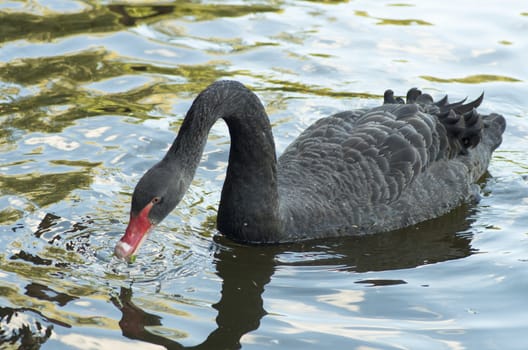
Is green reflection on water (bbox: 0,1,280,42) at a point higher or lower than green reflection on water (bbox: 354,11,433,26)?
lower

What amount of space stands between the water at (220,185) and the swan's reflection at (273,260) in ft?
0.06

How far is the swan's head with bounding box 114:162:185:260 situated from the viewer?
6746 mm

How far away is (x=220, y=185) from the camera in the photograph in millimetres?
9125

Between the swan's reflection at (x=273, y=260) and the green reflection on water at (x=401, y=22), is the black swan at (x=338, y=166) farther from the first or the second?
the green reflection on water at (x=401, y=22)

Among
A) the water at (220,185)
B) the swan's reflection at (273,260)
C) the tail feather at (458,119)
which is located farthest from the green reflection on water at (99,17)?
the swan's reflection at (273,260)

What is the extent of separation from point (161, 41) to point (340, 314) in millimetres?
6275

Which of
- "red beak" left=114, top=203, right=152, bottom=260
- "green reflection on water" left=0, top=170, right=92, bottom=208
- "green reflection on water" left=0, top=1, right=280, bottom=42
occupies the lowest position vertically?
"green reflection on water" left=0, top=170, right=92, bottom=208

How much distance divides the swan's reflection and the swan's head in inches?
16.9

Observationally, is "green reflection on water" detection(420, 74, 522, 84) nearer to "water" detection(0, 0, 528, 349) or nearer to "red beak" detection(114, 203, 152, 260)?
"water" detection(0, 0, 528, 349)

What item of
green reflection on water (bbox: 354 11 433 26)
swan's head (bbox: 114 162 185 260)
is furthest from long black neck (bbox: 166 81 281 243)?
green reflection on water (bbox: 354 11 433 26)

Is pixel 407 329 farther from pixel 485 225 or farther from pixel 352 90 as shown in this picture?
pixel 352 90

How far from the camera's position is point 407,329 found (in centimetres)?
670

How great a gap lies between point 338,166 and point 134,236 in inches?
89.2

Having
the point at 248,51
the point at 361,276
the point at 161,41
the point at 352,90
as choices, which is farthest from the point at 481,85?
the point at 361,276
